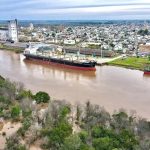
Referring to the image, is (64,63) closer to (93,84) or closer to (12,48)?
(93,84)

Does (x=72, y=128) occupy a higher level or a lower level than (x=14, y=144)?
lower

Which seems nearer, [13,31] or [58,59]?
[58,59]

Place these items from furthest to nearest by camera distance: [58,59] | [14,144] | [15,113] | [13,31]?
1. [13,31]
2. [58,59]
3. [15,113]
4. [14,144]

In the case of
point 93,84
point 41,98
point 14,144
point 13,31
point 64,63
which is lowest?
point 93,84

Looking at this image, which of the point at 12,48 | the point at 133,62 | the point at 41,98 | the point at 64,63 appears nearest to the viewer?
the point at 41,98

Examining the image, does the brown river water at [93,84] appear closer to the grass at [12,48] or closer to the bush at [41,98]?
the bush at [41,98]

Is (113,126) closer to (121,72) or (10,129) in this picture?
(10,129)

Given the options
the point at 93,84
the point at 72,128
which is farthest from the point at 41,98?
the point at 93,84
